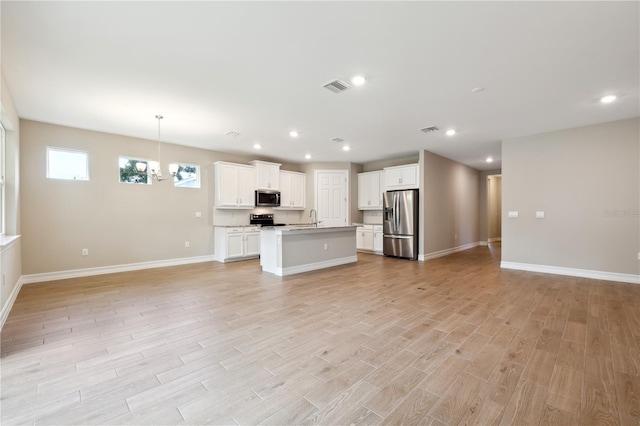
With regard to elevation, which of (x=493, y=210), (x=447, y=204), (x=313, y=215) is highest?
(x=447, y=204)

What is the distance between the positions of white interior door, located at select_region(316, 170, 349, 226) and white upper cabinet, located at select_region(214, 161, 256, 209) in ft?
7.03

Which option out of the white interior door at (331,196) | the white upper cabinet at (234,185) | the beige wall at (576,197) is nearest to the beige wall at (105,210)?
the white upper cabinet at (234,185)

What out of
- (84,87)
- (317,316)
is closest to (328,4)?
(317,316)

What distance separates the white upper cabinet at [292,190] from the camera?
8.02 metres

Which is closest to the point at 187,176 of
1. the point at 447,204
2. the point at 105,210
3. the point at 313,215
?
the point at 105,210

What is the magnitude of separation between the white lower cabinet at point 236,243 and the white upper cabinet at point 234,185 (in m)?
0.65

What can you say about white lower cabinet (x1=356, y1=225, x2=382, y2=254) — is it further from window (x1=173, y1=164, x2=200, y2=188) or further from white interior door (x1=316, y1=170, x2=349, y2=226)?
window (x1=173, y1=164, x2=200, y2=188)

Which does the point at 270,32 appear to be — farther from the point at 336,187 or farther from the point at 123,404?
the point at 336,187

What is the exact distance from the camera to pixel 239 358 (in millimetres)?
2256

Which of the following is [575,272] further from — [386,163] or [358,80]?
[358,80]

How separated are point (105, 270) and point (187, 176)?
2.54 meters

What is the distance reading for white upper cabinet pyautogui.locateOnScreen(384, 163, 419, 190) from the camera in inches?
281

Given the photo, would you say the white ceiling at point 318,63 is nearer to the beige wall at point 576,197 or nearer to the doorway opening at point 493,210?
the beige wall at point 576,197

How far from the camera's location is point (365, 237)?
8266 millimetres
